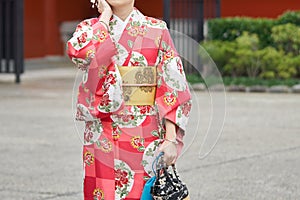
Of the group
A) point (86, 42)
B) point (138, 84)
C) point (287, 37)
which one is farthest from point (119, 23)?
point (287, 37)

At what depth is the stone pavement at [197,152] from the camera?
7668 mm

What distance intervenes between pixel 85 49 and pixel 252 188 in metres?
3.57

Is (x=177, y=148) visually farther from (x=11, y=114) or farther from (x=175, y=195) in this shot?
(x=11, y=114)

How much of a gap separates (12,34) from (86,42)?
1529cm

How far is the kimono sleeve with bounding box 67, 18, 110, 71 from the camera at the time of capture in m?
4.48

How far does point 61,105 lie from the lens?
14609 mm

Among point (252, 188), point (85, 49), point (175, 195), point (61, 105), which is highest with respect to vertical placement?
point (85, 49)

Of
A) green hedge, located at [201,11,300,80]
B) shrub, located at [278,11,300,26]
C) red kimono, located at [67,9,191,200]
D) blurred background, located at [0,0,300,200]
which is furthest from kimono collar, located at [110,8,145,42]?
shrub, located at [278,11,300,26]

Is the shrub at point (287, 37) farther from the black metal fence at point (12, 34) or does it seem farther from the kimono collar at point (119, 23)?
the kimono collar at point (119, 23)

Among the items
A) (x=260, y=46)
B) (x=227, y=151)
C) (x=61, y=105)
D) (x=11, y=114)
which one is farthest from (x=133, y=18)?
(x=260, y=46)

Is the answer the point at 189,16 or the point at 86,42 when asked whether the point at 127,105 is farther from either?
the point at 189,16

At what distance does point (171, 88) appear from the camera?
14.9 ft

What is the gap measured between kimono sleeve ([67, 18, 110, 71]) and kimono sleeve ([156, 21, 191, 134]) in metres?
0.28

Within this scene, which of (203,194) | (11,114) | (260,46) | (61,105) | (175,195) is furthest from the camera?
(260,46)
